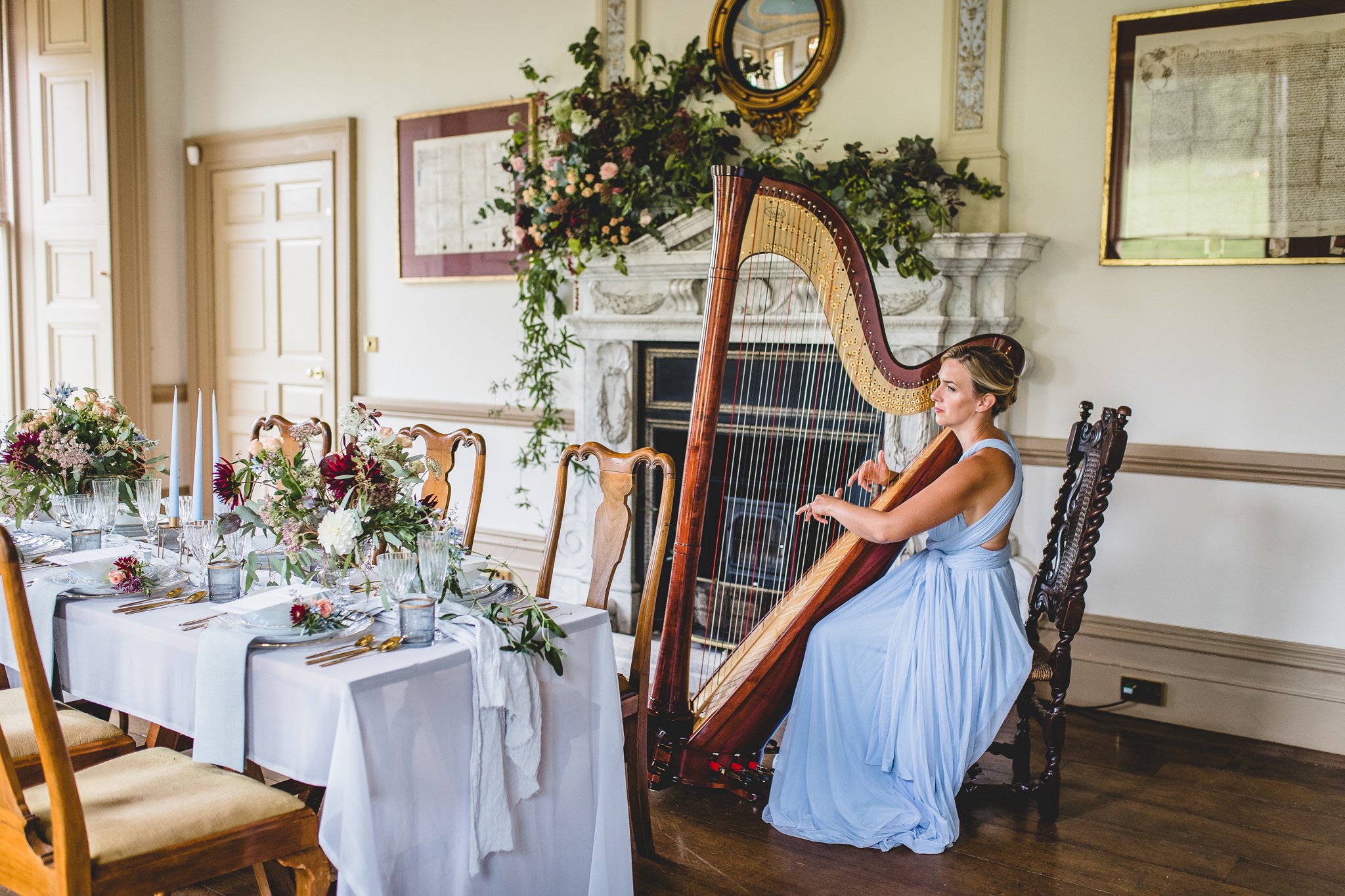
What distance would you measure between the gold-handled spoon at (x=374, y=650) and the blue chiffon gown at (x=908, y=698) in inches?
47.6

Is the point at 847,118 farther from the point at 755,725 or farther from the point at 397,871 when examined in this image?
the point at 397,871

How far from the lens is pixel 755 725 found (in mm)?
2812

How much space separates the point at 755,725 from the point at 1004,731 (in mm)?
1092

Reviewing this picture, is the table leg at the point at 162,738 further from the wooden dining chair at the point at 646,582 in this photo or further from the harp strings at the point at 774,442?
the harp strings at the point at 774,442

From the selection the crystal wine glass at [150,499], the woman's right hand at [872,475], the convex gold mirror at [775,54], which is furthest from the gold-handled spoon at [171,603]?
the convex gold mirror at [775,54]

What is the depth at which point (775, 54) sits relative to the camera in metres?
4.00

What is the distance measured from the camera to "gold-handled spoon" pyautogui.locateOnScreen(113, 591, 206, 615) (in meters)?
2.09

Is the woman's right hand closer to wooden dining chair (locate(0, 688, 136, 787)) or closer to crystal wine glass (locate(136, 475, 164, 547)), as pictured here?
crystal wine glass (locate(136, 475, 164, 547))

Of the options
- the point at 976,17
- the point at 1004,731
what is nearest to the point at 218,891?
the point at 1004,731


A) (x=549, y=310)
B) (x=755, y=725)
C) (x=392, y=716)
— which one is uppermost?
(x=549, y=310)

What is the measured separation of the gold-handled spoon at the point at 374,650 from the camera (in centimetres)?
179

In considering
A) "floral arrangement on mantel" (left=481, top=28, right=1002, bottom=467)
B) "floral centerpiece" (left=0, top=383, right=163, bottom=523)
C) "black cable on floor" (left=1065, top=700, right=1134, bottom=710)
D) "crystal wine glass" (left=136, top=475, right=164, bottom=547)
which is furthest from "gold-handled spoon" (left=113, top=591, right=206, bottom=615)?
"black cable on floor" (left=1065, top=700, right=1134, bottom=710)

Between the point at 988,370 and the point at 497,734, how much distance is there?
1.57m

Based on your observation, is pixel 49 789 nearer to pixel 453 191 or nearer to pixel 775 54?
pixel 775 54
